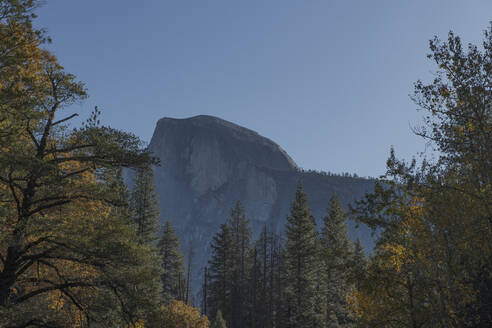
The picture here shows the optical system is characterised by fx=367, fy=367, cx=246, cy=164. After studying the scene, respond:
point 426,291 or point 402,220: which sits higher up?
point 402,220

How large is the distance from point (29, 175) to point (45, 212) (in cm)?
333

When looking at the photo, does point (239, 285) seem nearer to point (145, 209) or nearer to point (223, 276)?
point (223, 276)

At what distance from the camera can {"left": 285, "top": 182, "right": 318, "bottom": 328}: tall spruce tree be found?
27.1 metres

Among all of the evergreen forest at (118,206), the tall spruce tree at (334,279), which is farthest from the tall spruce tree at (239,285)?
the evergreen forest at (118,206)

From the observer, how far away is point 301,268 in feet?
93.9

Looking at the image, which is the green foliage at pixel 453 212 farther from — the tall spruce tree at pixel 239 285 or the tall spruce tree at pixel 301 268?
the tall spruce tree at pixel 239 285

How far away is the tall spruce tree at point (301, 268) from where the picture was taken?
88.9 ft

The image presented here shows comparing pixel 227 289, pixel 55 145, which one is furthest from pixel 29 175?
pixel 227 289

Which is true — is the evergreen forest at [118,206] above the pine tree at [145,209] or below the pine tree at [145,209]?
below

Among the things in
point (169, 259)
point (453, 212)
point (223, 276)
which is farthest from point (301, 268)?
point (453, 212)

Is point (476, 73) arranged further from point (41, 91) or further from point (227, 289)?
point (227, 289)

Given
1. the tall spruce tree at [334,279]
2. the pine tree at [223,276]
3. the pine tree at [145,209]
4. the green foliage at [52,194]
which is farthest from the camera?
the pine tree at [223,276]

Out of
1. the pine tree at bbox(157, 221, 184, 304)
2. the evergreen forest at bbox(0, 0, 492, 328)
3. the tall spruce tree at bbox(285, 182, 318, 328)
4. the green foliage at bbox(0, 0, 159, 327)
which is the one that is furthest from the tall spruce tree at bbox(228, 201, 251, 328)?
the green foliage at bbox(0, 0, 159, 327)

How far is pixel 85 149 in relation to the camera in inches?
357
